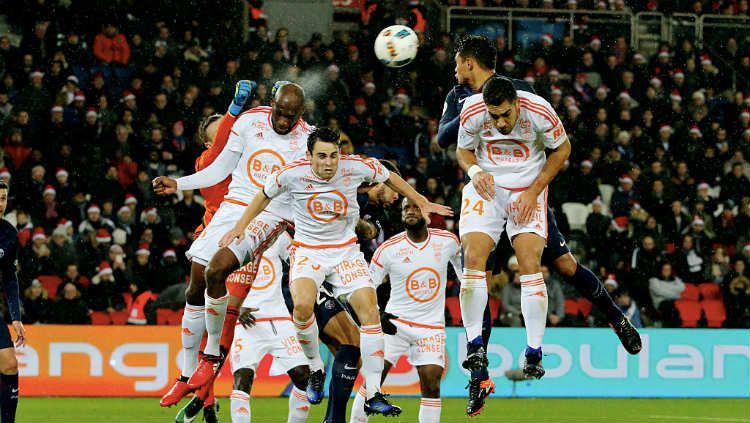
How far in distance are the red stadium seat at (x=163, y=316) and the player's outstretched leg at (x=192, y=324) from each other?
19.2 ft

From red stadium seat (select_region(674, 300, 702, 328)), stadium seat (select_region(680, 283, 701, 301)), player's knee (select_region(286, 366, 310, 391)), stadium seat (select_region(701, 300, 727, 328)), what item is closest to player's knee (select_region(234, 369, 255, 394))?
player's knee (select_region(286, 366, 310, 391))

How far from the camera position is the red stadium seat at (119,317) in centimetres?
1695

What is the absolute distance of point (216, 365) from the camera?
10.6 metres

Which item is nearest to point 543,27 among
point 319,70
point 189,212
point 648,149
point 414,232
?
point 648,149

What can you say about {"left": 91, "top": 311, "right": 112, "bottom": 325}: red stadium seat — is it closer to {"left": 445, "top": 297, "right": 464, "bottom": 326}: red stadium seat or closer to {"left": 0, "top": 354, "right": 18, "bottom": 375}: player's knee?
{"left": 445, "top": 297, "right": 464, "bottom": 326}: red stadium seat

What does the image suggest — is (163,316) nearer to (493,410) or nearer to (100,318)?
(100,318)

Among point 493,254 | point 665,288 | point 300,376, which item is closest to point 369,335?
point 493,254

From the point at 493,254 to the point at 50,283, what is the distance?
31.2 ft

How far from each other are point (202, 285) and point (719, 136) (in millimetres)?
14685

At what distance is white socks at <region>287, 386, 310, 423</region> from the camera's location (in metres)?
10.7

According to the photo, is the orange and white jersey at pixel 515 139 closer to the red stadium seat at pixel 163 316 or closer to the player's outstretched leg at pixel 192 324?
the player's outstretched leg at pixel 192 324

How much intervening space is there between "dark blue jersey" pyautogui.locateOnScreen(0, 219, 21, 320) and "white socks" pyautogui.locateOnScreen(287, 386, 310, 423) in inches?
96.4

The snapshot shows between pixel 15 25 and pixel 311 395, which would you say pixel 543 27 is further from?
pixel 311 395

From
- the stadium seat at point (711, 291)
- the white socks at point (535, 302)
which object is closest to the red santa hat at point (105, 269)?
the white socks at point (535, 302)
